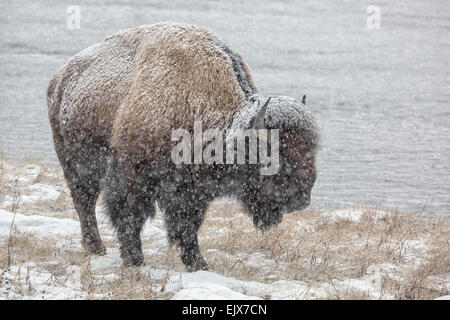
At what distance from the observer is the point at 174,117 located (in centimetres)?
463

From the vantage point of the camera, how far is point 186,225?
16.1 feet

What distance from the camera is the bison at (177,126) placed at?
14.6ft

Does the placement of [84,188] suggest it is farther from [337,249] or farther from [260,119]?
[337,249]

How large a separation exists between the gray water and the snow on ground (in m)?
1.22

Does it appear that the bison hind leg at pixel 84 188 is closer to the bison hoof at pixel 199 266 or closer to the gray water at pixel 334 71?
the bison hoof at pixel 199 266

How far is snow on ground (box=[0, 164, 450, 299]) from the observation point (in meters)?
4.19

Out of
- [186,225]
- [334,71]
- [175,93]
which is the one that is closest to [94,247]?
[186,225]

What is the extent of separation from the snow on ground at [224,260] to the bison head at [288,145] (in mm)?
727

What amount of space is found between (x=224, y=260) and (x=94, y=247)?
1329 mm

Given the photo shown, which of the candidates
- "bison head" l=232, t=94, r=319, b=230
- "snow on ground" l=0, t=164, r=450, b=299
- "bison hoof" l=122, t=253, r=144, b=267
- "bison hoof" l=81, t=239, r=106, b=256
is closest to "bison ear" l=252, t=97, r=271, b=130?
"bison head" l=232, t=94, r=319, b=230

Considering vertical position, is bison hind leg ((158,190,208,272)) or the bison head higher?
the bison head

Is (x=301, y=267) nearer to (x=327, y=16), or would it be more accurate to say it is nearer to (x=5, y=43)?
(x=5, y=43)

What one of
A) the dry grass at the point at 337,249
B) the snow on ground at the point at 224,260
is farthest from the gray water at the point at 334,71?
the snow on ground at the point at 224,260

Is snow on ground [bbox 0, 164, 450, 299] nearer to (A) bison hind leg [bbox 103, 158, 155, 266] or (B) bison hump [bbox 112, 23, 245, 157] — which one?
(A) bison hind leg [bbox 103, 158, 155, 266]
